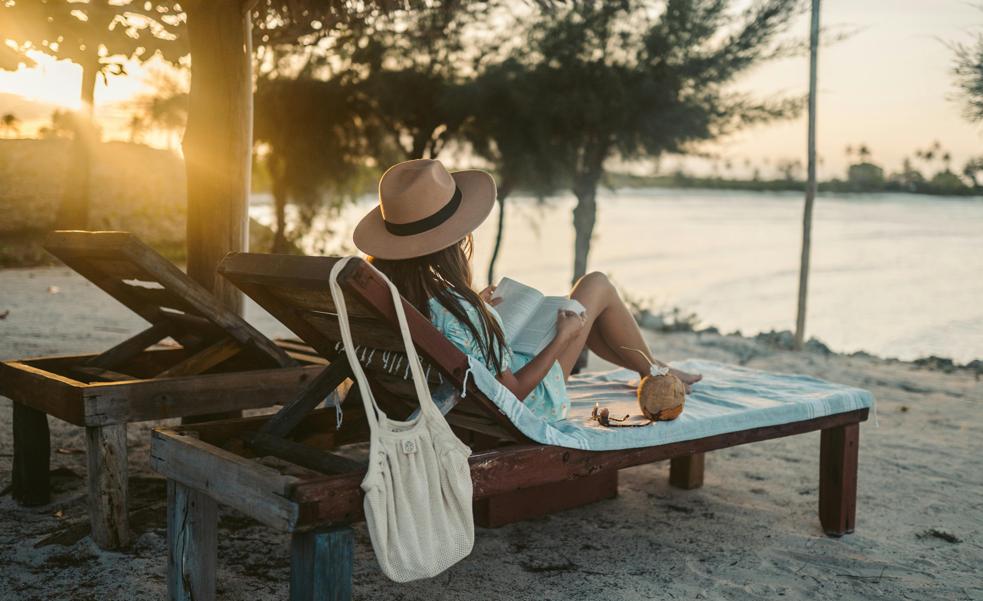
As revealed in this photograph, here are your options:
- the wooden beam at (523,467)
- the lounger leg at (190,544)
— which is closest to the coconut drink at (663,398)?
the wooden beam at (523,467)

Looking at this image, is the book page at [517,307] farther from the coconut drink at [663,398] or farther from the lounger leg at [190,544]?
the lounger leg at [190,544]

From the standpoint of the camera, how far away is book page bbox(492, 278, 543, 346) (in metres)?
3.33

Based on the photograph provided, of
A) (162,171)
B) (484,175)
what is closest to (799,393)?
(484,175)

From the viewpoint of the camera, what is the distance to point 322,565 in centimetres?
230

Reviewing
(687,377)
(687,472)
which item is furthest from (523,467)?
(687,472)

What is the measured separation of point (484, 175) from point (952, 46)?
748cm

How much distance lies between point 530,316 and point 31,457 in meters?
2.20

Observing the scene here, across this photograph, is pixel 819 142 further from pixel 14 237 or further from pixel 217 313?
pixel 14 237

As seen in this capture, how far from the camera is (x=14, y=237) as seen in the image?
1339cm

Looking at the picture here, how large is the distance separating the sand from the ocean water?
668cm

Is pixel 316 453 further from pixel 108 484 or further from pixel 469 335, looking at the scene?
pixel 108 484

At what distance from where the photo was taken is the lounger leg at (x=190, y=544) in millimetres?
2684

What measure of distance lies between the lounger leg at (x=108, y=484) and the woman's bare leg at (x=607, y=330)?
5.69 feet

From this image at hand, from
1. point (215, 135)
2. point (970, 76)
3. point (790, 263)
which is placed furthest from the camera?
point (790, 263)
